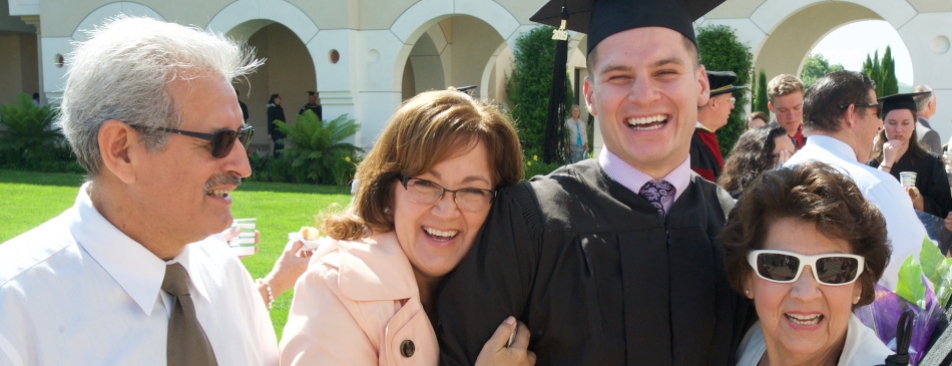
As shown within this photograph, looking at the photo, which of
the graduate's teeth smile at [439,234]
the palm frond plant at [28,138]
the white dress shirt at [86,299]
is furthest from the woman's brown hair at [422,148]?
the palm frond plant at [28,138]

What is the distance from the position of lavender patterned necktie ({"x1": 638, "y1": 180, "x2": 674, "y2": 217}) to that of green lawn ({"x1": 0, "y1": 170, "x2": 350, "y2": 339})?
156 inches

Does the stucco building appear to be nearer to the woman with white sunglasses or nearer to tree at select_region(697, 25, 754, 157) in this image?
tree at select_region(697, 25, 754, 157)

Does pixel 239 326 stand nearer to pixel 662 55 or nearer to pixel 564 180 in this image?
pixel 564 180

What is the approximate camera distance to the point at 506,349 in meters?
2.02

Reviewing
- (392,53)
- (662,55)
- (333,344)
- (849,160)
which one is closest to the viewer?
(333,344)

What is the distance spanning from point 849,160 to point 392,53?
11.3 metres

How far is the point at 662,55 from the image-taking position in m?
2.18

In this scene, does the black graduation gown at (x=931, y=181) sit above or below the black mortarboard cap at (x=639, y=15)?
below

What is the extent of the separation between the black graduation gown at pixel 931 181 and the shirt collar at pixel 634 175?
4.96 meters

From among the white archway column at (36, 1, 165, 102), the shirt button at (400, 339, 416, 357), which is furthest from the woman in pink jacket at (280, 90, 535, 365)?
the white archway column at (36, 1, 165, 102)

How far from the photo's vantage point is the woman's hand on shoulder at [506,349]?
6.56ft

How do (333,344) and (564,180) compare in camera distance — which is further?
(564,180)

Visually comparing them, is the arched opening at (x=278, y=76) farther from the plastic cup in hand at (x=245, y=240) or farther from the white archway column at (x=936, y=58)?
the plastic cup in hand at (x=245, y=240)

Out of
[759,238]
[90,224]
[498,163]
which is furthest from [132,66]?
[759,238]
